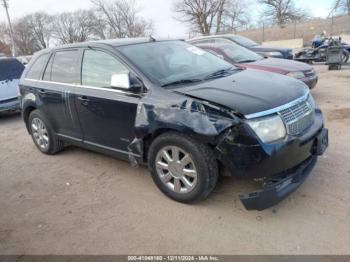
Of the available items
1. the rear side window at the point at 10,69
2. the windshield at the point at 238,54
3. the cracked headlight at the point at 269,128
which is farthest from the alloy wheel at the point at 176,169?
the rear side window at the point at 10,69

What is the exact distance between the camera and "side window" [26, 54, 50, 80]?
5.35 m

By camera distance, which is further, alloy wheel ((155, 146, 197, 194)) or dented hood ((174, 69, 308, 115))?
alloy wheel ((155, 146, 197, 194))

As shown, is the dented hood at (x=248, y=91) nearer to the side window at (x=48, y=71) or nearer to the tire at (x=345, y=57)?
the side window at (x=48, y=71)

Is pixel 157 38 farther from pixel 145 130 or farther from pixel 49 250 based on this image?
pixel 49 250

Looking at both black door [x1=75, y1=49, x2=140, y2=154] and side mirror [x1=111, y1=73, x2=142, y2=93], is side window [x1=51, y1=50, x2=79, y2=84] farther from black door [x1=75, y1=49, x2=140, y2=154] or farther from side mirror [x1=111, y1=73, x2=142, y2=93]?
side mirror [x1=111, y1=73, x2=142, y2=93]

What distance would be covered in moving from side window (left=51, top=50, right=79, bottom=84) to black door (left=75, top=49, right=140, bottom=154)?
21 centimetres

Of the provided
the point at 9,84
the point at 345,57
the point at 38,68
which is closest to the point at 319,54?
the point at 345,57

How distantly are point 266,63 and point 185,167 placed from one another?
16.6 ft

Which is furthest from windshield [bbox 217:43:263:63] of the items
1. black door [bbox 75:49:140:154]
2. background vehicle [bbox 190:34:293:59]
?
black door [bbox 75:49:140:154]

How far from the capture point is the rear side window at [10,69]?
9.03 metres

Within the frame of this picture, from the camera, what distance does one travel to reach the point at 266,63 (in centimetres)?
775

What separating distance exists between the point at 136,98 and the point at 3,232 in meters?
1.97

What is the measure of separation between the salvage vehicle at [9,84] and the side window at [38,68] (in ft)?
11.5

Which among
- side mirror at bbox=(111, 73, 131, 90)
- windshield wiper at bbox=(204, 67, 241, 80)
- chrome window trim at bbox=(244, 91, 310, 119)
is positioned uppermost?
side mirror at bbox=(111, 73, 131, 90)
